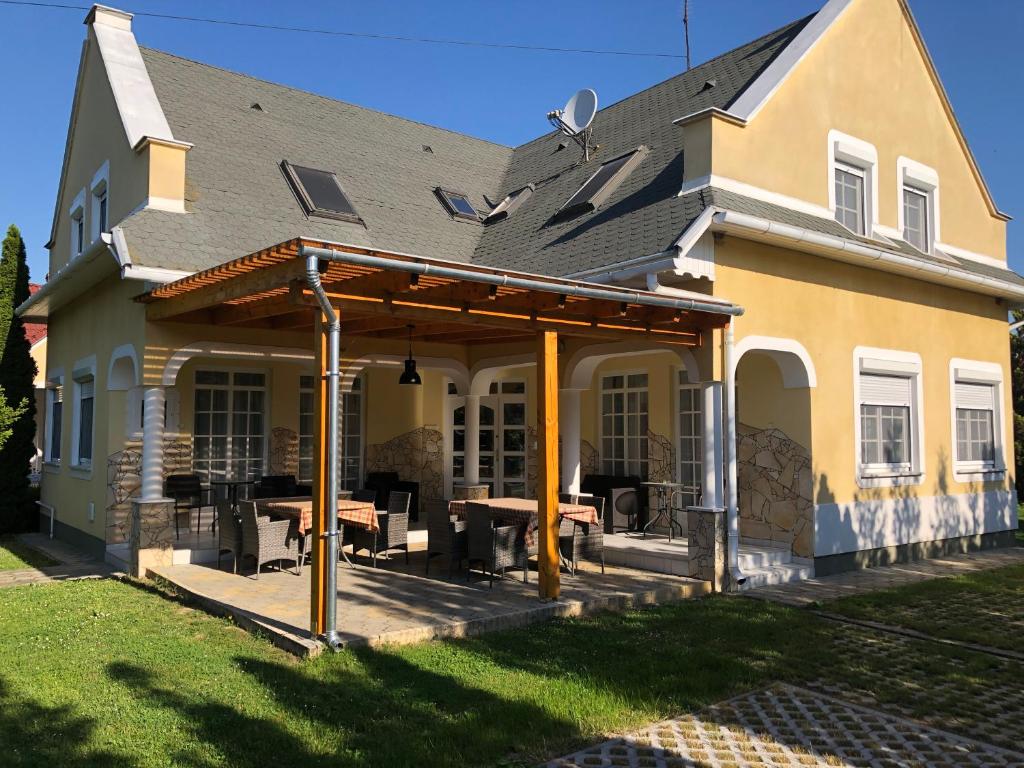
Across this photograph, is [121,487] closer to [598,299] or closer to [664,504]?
[598,299]

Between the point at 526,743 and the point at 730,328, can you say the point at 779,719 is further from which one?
the point at 730,328

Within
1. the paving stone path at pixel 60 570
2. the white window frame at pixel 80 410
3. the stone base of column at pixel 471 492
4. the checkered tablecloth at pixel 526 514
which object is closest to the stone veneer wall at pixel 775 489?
the checkered tablecloth at pixel 526 514

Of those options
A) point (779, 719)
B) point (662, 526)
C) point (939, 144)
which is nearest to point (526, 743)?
point (779, 719)

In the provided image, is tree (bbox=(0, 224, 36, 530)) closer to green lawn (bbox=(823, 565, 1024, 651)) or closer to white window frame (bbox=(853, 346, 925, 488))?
green lawn (bbox=(823, 565, 1024, 651))

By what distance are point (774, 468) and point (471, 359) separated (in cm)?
533

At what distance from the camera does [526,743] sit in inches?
183

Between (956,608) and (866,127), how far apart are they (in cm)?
687

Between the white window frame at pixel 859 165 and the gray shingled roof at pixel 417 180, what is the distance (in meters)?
0.52

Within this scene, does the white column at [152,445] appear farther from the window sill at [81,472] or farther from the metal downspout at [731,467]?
the metal downspout at [731,467]

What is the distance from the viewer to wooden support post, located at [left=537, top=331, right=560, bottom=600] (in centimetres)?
788

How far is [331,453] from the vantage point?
6.50 meters

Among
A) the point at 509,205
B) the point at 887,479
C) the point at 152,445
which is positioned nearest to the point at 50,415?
the point at 152,445

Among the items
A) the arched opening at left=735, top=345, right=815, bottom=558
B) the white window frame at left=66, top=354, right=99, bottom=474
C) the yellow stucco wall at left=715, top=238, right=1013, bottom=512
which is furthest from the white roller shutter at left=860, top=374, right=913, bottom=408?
the white window frame at left=66, top=354, right=99, bottom=474

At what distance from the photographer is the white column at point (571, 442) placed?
11648mm
